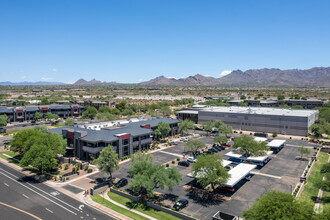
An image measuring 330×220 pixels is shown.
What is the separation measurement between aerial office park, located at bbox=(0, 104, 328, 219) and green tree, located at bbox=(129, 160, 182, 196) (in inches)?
7.0

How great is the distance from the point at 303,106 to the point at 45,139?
171 m

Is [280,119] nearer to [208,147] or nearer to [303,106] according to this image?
[208,147]

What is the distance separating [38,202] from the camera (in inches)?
1737

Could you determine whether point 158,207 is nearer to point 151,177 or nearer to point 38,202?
point 151,177

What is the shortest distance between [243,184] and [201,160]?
496 inches

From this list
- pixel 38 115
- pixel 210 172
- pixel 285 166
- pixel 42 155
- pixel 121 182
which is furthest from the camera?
pixel 38 115

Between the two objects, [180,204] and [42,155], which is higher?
[42,155]

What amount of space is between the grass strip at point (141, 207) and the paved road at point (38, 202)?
5081 mm

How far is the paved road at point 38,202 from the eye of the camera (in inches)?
1564

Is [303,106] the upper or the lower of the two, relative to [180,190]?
upper

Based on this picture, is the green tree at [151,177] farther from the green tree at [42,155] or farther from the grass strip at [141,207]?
the green tree at [42,155]

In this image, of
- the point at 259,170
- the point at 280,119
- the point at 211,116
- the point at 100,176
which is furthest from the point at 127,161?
the point at 280,119

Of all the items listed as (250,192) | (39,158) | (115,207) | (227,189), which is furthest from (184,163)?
(39,158)

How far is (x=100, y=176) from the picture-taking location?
56969mm
